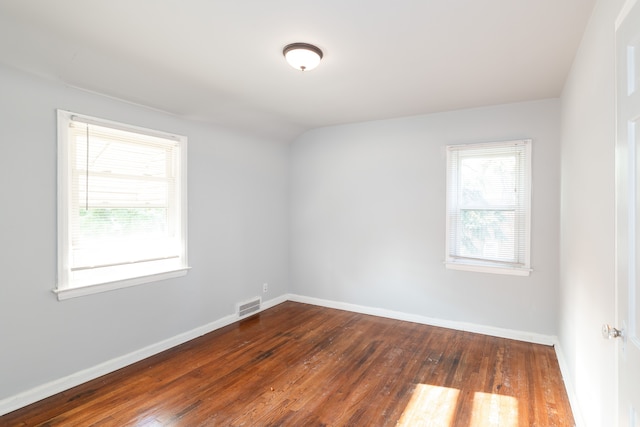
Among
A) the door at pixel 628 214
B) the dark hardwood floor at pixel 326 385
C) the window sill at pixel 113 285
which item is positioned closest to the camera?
the door at pixel 628 214

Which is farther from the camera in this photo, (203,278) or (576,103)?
(203,278)

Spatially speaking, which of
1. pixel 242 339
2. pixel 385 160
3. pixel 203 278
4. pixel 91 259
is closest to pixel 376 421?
pixel 242 339

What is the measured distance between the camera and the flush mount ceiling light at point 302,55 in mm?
2338

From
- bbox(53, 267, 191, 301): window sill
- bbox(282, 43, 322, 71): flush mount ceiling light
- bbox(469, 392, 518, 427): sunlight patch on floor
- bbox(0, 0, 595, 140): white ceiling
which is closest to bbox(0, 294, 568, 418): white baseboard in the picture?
bbox(469, 392, 518, 427): sunlight patch on floor

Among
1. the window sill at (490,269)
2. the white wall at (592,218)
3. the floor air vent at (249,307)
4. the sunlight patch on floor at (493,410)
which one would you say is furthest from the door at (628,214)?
the floor air vent at (249,307)

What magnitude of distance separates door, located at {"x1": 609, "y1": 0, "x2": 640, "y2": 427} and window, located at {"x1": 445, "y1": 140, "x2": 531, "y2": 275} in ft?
8.43

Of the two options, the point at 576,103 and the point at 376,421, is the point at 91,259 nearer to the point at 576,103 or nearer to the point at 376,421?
the point at 376,421

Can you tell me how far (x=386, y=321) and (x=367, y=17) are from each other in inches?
136

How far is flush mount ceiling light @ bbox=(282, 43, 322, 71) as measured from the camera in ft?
7.67

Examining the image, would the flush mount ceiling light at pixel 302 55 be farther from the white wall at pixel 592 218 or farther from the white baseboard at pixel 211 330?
the white baseboard at pixel 211 330

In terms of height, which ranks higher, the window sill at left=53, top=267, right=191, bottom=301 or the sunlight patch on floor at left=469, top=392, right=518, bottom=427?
the window sill at left=53, top=267, right=191, bottom=301

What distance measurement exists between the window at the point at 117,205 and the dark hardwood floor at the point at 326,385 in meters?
0.87

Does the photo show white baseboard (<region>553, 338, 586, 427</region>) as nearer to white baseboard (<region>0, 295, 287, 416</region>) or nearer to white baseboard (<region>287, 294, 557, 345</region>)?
white baseboard (<region>287, 294, 557, 345</region>)

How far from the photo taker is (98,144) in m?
2.90
